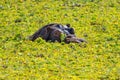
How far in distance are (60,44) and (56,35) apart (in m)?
0.76

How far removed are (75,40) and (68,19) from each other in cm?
691

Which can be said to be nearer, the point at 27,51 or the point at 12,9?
the point at 27,51

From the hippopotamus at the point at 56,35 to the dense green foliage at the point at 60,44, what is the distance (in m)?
0.49

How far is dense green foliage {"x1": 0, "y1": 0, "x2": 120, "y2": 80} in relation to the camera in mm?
17891

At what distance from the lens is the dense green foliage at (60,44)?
1789 centimetres

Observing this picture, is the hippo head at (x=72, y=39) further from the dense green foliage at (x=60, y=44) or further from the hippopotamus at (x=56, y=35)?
the dense green foliage at (x=60, y=44)

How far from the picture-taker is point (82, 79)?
1702 cm

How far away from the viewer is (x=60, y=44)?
22750mm

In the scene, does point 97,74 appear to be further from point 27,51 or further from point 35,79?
point 27,51

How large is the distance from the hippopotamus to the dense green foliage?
0.49 m

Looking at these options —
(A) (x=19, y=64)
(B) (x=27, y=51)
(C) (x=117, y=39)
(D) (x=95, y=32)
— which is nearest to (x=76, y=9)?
(D) (x=95, y=32)

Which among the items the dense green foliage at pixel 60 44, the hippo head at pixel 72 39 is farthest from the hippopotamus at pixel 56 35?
the dense green foliage at pixel 60 44

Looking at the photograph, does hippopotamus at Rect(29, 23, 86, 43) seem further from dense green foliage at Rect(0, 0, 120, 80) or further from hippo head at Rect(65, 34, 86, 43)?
dense green foliage at Rect(0, 0, 120, 80)

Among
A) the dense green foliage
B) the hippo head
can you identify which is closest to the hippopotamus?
the hippo head
